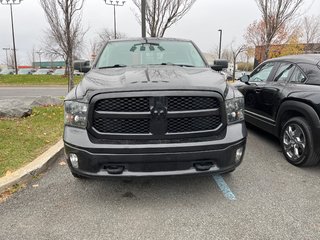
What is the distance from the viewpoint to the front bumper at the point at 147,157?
9.10ft

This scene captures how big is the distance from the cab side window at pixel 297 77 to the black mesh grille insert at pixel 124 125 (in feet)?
9.09

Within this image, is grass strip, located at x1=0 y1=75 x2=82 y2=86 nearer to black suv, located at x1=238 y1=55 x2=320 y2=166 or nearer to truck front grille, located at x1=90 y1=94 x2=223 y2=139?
black suv, located at x1=238 y1=55 x2=320 y2=166

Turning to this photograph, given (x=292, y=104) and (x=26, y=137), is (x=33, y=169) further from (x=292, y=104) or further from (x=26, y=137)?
(x=292, y=104)

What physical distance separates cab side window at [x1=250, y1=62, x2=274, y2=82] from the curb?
155 inches

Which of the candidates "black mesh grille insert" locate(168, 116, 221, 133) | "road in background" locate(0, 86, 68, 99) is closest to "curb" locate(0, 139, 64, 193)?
"black mesh grille insert" locate(168, 116, 221, 133)

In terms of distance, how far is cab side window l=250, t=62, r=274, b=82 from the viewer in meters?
5.41

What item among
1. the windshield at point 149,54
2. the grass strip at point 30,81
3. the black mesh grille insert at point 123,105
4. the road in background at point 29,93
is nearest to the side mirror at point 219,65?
the windshield at point 149,54

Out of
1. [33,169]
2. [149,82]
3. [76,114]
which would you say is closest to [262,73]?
[149,82]

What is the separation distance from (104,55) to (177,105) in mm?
2153

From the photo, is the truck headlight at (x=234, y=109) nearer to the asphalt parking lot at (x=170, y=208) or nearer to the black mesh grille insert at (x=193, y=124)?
the black mesh grille insert at (x=193, y=124)

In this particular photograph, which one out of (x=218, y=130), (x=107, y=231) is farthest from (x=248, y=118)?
(x=107, y=231)

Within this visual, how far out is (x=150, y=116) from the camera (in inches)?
111

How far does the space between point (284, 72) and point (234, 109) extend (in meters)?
2.31

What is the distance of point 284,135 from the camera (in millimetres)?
4543
